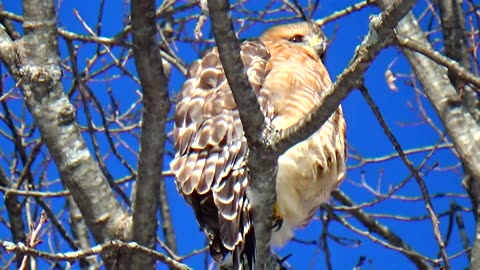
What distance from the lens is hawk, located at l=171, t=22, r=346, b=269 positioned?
357 cm

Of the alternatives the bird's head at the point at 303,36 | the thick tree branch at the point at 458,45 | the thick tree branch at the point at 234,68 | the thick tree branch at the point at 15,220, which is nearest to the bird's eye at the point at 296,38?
the bird's head at the point at 303,36

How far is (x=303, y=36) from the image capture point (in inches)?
200

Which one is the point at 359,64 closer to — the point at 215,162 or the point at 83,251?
the point at 83,251

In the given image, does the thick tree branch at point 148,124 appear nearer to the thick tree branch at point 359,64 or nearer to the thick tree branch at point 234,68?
the thick tree branch at point 234,68

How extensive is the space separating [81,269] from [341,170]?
1.53 m

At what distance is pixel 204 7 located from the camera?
2.79 meters

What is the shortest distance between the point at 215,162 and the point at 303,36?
1551mm

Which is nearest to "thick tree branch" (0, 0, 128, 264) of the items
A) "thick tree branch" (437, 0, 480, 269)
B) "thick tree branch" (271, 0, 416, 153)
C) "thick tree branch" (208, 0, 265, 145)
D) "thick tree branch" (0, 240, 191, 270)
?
"thick tree branch" (0, 240, 191, 270)

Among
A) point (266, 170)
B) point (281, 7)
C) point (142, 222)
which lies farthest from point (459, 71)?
point (281, 7)

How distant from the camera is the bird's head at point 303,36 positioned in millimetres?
4973

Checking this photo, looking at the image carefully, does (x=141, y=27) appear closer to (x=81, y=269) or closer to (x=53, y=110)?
(x=53, y=110)

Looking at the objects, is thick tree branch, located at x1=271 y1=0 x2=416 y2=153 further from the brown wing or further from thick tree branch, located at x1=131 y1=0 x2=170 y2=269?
the brown wing

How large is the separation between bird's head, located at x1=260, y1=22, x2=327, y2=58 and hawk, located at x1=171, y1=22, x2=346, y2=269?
42cm

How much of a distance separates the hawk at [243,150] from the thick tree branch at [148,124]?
0.39 metres
